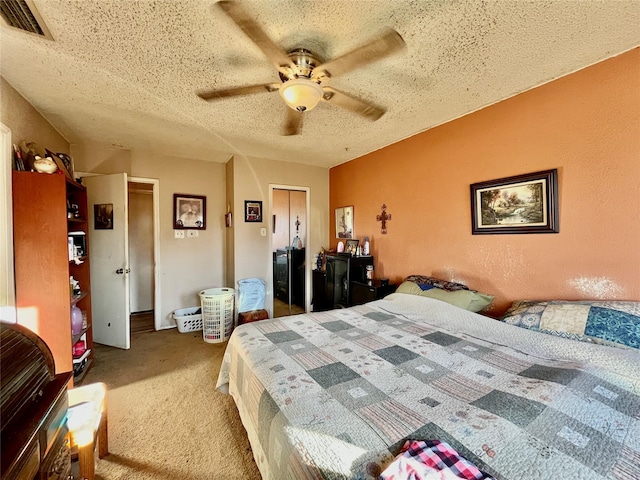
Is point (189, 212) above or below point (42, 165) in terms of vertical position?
below

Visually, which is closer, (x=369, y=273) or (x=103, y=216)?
(x=103, y=216)

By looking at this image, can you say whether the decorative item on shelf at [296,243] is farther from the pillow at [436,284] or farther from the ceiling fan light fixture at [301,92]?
the ceiling fan light fixture at [301,92]

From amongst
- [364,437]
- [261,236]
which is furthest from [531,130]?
[261,236]

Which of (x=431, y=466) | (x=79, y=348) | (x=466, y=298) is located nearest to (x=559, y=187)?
(x=466, y=298)

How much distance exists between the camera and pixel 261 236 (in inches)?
152

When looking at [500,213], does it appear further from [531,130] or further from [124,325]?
[124,325]

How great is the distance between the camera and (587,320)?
152cm

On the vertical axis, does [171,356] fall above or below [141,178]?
below

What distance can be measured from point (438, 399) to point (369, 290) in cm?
198

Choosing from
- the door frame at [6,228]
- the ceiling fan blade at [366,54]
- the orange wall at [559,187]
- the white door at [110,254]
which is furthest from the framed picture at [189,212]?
the ceiling fan blade at [366,54]

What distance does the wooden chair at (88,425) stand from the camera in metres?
1.29

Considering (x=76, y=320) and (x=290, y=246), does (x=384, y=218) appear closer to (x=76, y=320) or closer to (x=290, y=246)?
(x=290, y=246)

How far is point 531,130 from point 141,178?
13.9 feet

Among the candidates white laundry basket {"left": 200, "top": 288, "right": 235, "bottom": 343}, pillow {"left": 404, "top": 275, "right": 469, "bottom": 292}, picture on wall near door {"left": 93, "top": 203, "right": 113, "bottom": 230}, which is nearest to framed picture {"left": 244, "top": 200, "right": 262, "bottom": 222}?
white laundry basket {"left": 200, "top": 288, "right": 235, "bottom": 343}
